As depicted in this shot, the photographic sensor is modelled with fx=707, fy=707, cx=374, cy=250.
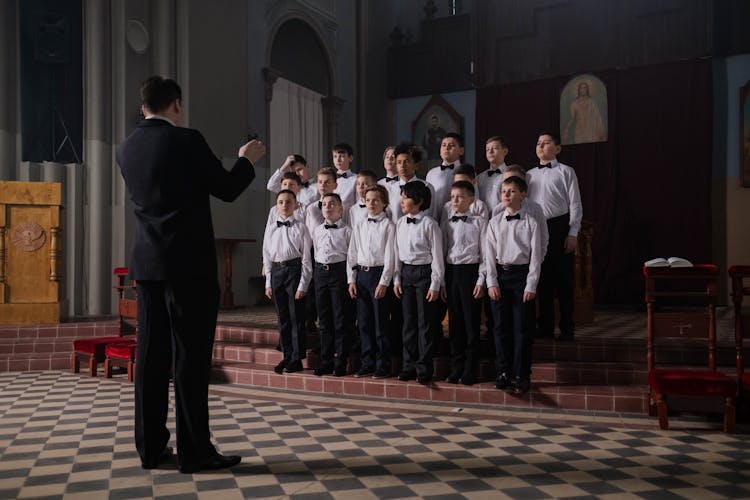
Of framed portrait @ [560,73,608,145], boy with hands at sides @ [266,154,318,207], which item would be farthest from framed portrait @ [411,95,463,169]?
boy with hands at sides @ [266,154,318,207]

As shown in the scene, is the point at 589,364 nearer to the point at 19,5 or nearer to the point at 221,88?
the point at 221,88

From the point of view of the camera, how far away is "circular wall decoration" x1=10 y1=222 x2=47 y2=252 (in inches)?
265

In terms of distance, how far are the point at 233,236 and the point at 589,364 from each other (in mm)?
5576

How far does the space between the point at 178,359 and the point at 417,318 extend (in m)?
2.05

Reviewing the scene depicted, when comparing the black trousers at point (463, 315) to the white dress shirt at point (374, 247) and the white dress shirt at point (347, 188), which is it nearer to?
the white dress shirt at point (374, 247)

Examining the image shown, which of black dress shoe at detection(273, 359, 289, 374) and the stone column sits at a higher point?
the stone column

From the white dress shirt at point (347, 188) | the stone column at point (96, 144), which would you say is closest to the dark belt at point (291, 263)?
the white dress shirt at point (347, 188)

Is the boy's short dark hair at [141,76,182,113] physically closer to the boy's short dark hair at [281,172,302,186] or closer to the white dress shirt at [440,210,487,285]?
the white dress shirt at [440,210,487,285]

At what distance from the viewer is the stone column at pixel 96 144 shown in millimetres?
8141

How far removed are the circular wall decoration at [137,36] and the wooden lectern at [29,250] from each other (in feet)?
7.90

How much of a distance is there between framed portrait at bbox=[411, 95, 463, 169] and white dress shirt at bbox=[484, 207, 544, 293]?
7343 mm

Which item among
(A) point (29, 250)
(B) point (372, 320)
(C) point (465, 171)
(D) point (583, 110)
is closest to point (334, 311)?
(B) point (372, 320)

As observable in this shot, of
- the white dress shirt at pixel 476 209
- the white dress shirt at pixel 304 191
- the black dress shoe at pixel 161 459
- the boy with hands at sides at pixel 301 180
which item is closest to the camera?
the black dress shoe at pixel 161 459

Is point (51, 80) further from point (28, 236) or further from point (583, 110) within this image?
point (583, 110)
